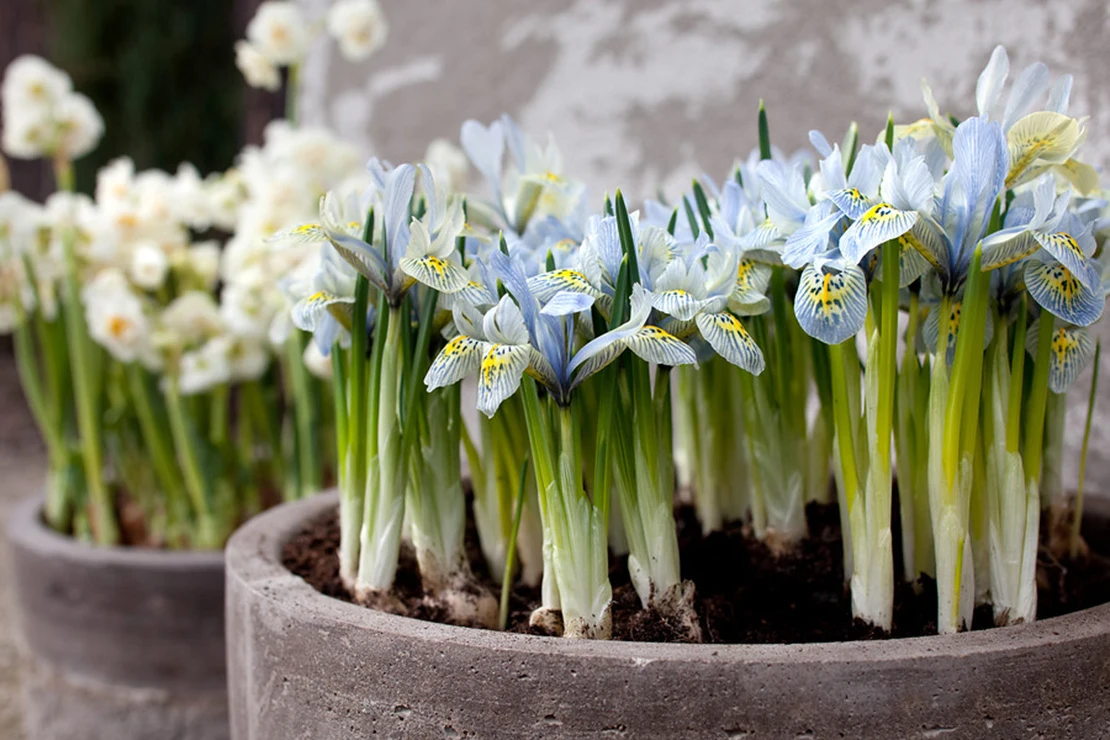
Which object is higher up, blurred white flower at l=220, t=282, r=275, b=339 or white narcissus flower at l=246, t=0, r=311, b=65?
white narcissus flower at l=246, t=0, r=311, b=65

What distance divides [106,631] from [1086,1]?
1.47 metres

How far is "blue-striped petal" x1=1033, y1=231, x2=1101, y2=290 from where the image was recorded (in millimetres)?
681

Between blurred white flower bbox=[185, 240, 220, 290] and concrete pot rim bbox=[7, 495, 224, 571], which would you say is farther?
blurred white flower bbox=[185, 240, 220, 290]

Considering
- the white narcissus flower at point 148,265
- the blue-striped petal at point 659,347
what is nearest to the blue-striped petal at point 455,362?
the blue-striped petal at point 659,347

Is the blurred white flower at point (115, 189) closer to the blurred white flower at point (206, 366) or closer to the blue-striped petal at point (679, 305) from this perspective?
the blurred white flower at point (206, 366)

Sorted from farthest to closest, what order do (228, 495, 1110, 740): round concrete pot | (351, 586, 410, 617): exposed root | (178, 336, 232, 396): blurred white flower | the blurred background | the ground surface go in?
1. the ground surface
2. (178, 336, 232, 396): blurred white flower
3. the blurred background
4. (351, 586, 410, 617): exposed root
5. (228, 495, 1110, 740): round concrete pot

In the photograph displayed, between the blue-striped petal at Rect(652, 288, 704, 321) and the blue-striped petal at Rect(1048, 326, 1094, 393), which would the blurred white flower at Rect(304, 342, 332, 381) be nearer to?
the blue-striped petal at Rect(652, 288, 704, 321)

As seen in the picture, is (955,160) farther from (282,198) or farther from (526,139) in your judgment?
A: (282,198)

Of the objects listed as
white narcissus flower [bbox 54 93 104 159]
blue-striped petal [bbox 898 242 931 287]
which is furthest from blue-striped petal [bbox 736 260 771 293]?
white narcissus flower [bbox 54 93 104 159]

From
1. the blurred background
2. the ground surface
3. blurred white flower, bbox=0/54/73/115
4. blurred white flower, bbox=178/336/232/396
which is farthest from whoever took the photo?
the ground surface

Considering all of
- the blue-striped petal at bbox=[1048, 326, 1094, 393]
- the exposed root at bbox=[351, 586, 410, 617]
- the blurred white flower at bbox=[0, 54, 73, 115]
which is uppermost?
the blurred white flower at bbox=[0, 54, 73, 115]

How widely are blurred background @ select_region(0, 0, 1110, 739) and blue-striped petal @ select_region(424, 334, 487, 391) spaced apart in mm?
940

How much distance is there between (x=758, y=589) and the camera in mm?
875

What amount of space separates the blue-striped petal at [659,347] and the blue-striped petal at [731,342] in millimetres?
23
